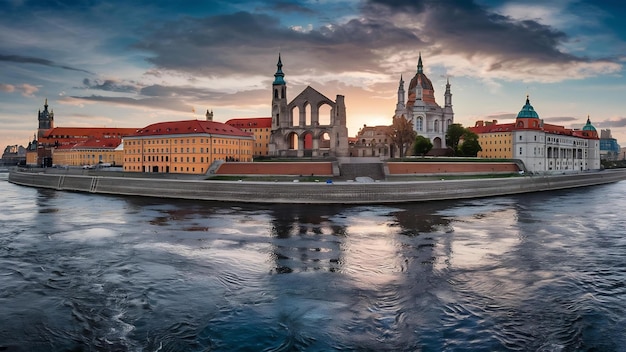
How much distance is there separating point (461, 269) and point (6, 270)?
21094 millimetres

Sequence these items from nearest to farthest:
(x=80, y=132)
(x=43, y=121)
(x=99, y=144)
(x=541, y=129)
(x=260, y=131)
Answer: (x=541, y=129), (x=260, y=131), (x=99, y=144), (x=80, y=132), (x=43, y=121)

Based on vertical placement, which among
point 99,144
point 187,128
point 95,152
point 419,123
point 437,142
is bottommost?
point 95,152

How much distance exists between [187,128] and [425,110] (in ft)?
194

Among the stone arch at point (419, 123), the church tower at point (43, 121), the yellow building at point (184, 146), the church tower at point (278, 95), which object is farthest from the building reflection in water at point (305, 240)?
the church tower at point (43, 121)

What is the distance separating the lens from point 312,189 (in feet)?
153

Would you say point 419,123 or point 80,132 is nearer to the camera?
point 419,123

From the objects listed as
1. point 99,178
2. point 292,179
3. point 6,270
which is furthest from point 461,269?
point 99,178

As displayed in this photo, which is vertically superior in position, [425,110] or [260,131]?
[425,110]

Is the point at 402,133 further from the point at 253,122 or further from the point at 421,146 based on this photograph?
the point at 253,122

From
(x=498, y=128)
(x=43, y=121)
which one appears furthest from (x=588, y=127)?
(x=43, y=121)

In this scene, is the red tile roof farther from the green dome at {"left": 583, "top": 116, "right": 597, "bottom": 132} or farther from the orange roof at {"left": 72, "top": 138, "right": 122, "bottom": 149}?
the orange roof at {"left": 72, "top": 138, "right": 122, "bottom": 149}

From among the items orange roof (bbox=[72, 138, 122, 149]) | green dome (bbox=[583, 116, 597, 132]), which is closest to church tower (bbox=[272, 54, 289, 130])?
orange roof (bbox=[72, 138, 122, 149])

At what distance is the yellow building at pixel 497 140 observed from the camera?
97.1 meters

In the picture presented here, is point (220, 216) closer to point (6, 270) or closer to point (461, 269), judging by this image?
point (6, 270)
